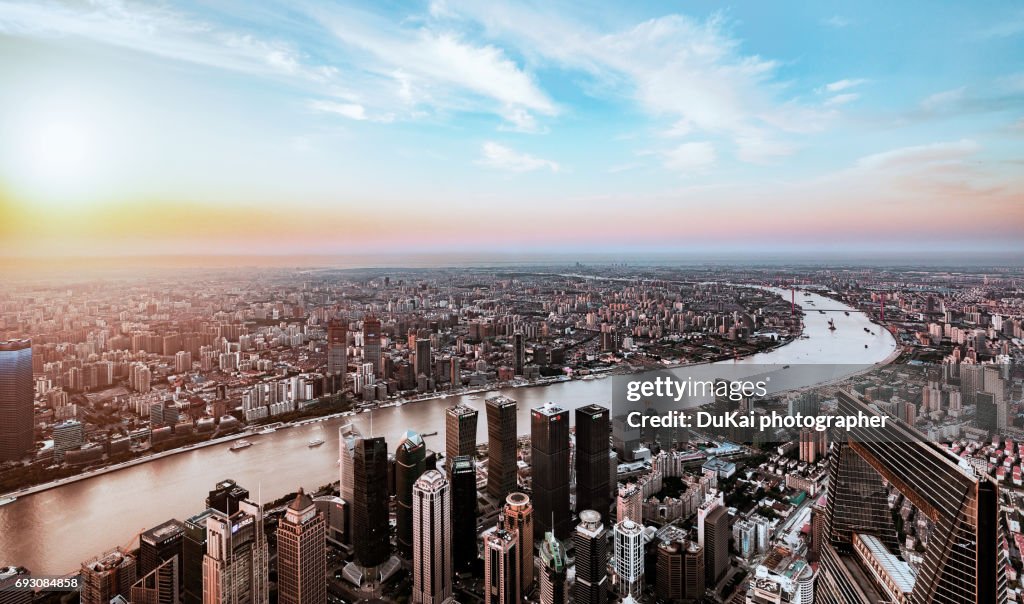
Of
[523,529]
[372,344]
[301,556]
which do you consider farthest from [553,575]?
[372,344]

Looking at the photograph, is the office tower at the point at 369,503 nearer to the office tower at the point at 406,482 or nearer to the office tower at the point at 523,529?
the office tower at the point at 406,482

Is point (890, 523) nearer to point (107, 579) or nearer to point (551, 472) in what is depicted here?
point (551, 472)

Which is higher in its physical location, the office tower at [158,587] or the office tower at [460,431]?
the office tower at [460,431]

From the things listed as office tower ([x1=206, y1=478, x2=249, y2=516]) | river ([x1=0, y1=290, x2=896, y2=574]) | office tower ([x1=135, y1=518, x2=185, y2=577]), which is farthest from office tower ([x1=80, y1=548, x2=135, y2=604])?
river ([x1=0, y1=290, x2=896, y2=574])

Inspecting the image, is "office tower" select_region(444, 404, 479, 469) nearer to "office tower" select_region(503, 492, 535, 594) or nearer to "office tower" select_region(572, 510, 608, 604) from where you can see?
"office tower" select_region(503, 492, 535, 594)

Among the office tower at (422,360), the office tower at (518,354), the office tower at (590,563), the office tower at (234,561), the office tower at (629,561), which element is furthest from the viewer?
the office tower at (518,354)

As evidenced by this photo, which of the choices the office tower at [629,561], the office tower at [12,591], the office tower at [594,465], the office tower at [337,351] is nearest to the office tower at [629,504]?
the office tower at [594,465]

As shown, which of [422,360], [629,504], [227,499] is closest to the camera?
[227,499]
